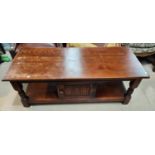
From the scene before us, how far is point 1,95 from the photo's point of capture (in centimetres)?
154

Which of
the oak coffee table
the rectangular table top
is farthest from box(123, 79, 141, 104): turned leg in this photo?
the rectangular table top

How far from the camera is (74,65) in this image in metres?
1.20

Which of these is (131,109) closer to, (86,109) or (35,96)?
(86,109)

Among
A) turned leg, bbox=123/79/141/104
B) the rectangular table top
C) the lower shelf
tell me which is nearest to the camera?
the rectangular table top

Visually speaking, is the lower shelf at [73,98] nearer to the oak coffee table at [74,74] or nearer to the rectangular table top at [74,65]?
the oak coffee table at [74,74]

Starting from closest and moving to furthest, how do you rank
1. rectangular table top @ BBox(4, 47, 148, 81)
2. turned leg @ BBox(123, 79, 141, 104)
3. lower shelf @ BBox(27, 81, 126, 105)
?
rectangular table top @ BBox(4, 47, 148, 81) < turned leg @ BBox(123, 79, 141, 104) < lower shelf @ BBox(27, 81, 126, 105)

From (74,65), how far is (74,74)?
12 cm

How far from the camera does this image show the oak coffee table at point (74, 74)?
110cm

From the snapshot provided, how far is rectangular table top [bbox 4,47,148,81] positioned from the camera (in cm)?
110

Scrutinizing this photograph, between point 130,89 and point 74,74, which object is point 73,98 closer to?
point 74,74

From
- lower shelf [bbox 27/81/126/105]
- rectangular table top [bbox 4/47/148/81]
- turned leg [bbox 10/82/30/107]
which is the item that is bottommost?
lower shelf [bbox 27/81/126/105]

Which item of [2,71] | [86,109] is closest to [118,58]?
[86,109]

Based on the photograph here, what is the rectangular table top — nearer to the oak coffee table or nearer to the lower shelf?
the oak coffee table
